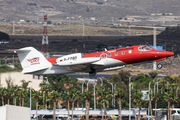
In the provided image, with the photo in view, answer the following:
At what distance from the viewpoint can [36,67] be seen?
61438 millimetres

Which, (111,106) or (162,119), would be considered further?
(111,106)

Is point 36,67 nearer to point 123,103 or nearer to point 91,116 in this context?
point 91,116

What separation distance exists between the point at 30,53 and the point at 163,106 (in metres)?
73.8

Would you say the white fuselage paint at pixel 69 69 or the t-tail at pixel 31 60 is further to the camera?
the t-tail at pixel 31 60

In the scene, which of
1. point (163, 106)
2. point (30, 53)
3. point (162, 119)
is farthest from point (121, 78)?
point (30, 53)

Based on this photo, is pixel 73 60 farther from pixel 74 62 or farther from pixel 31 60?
pixel 31 60

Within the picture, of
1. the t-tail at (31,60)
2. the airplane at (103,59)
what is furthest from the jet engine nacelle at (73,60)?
the t-tail at (31,60)

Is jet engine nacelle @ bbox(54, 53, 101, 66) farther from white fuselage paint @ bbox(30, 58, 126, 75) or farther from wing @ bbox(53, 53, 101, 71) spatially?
white fuselage paint @ bbox(30, 58, 126, 75)

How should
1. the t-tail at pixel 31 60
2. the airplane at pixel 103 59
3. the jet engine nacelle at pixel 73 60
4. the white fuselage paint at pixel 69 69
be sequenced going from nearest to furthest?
the airplane at pixel 103 59, the jet engine nacelle at pixel 73 60, the white fuselage paint at pixel 69 69, the t-tail at pixel 31 60

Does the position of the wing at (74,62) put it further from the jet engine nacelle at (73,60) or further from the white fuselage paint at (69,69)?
the white fuselage paint at (69,69)

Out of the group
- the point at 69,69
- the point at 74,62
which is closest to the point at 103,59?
the point at 74,62

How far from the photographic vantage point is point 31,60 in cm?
6181

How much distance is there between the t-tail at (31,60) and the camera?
201 feet

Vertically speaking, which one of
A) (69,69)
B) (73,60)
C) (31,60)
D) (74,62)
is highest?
(31,60)
